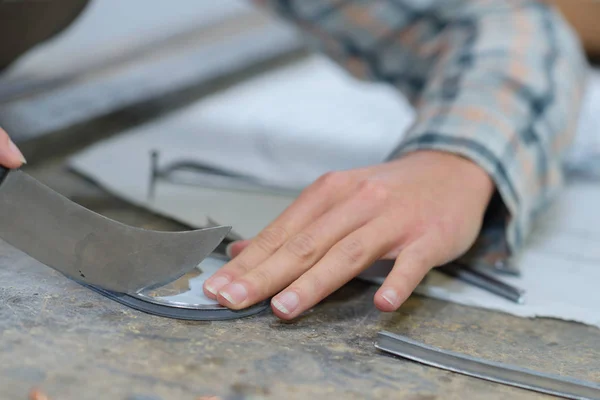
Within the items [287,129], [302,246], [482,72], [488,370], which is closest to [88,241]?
[302,246]

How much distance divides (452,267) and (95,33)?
1000 mm

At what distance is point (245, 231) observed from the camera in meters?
0.88

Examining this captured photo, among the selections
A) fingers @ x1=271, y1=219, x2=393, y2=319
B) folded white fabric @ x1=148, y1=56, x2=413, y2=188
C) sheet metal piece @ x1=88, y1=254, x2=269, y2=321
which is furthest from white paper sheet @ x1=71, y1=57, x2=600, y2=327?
sheet metal piece @ x1=88, y1=254, x2=269, y2=321

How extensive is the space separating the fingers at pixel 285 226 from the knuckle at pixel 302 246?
0.02 m

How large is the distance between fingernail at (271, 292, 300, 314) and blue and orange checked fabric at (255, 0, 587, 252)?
12.4 inches

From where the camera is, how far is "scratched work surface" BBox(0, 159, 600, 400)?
20.7 inches

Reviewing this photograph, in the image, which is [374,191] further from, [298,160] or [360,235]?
[298,160]

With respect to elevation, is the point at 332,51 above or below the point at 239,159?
above

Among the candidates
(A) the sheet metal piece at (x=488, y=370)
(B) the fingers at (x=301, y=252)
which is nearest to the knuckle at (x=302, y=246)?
(B) the fingers at (x=301, y=252)

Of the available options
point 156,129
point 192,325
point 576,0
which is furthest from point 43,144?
point 576,0

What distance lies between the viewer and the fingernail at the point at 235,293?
0.62 metres

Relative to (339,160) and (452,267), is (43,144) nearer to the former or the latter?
(339,160)

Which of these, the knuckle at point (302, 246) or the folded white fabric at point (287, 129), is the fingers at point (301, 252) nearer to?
the knuckle at point (302, 246)

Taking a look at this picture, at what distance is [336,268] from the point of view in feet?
2.16
